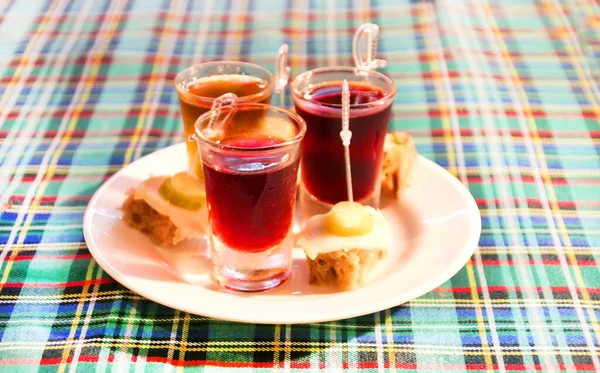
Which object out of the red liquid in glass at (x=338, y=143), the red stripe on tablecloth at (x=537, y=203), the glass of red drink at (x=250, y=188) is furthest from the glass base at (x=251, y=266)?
the red stripe on tablecloth at (x=537, y=203)

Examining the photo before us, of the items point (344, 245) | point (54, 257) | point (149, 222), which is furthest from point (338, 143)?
point (54, 257)

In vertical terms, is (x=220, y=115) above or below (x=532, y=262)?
above

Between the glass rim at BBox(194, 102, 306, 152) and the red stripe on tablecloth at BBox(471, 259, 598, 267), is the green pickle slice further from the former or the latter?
the red stripe on tablecloth at BBox(471, 259, 598, 267)

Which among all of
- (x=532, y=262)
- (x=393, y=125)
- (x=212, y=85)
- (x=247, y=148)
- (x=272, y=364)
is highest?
(x=247, y=148)

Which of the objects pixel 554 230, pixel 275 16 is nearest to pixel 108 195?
pixel 554 230

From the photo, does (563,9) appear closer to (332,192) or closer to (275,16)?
(275,16)

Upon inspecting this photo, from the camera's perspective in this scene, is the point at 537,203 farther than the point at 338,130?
Yes

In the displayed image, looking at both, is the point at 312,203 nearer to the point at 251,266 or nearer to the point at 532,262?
the point at 251,266
